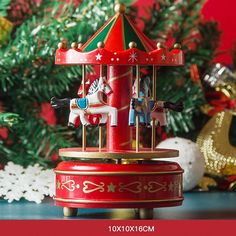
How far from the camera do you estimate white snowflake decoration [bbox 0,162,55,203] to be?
1.16 m

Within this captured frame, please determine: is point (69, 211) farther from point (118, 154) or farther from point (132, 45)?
point (132, 45)

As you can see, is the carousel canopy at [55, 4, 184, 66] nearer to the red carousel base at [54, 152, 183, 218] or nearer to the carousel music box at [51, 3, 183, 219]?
the carousel music box at [51, 3, 183, 219]

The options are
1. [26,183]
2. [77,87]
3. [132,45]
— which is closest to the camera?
[132,45]

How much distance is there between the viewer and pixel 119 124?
1.05 metres

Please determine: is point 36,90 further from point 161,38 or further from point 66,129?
point 161,38

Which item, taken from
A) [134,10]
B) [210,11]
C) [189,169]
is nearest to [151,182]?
[189,169]

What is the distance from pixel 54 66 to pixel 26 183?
0.60 feet

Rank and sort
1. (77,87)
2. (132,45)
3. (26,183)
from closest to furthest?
1. (132,45)
2. (26,183)
3. (77,87)

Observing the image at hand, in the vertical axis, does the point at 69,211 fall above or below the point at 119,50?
below

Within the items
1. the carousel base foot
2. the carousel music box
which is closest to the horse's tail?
the carousel music box

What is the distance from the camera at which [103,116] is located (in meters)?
1.02

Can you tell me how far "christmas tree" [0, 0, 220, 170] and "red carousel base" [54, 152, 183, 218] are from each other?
143 millimetres

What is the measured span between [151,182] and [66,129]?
38 cm

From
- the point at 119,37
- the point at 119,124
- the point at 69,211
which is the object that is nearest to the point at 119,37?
the point at 119,37
